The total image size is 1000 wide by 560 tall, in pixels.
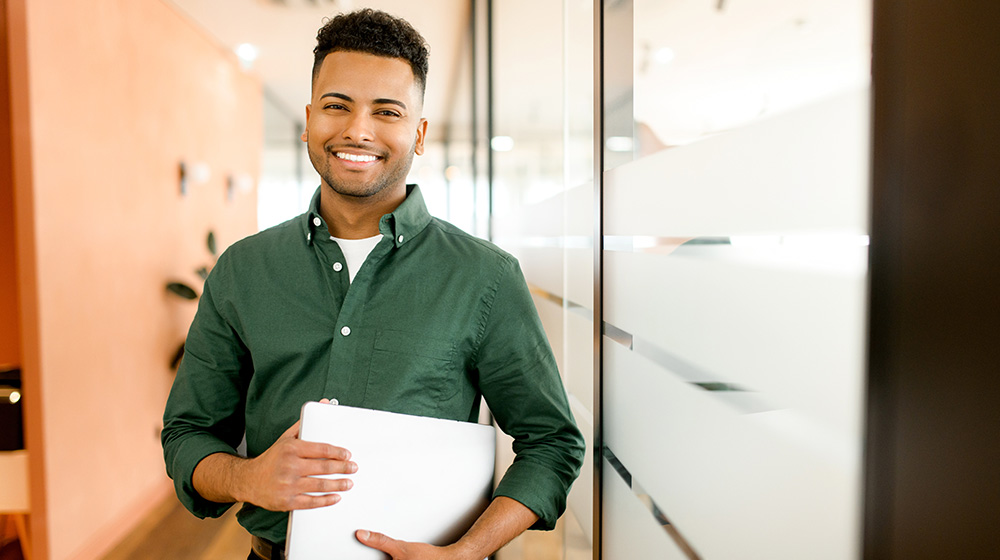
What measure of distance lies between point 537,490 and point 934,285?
2.60ft

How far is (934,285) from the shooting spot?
1.33 ft

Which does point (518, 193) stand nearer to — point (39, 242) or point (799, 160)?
point (799, 160)

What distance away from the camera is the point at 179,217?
12.8 ft

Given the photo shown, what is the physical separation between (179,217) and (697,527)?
3941 millimetres

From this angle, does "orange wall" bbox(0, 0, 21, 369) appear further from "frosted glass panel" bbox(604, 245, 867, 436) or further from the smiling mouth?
"frosted glass panel" bbox(604, 245, 867, 436)

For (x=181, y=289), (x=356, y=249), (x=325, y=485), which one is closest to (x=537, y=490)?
(x=325, y=485)

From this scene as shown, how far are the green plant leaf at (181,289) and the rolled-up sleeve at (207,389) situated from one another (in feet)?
9.32

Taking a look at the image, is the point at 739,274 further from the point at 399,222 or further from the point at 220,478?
the point at 220,478

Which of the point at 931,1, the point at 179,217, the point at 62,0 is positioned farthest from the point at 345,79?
the point at 179,217

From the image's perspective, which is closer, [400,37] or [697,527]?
[697,527]

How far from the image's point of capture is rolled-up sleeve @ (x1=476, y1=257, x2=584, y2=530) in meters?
1.11

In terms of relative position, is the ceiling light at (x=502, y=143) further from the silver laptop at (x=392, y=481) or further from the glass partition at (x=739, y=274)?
the silver laptop at (x=392, y=481)

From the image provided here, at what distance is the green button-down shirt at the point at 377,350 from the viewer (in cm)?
110

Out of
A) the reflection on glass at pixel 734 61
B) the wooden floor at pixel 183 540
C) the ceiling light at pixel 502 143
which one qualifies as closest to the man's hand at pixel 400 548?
the reflection on glass at pixel 734 61
